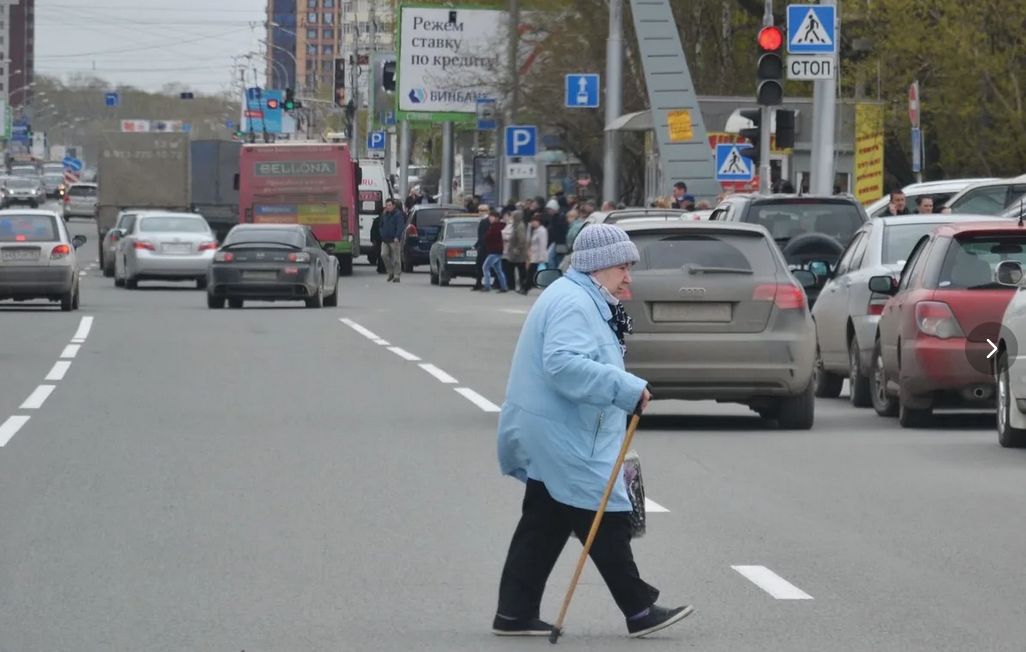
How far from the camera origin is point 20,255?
3366 centimetres

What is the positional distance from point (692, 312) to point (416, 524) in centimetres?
531

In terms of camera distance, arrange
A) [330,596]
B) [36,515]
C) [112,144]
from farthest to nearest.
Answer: [112,144] → [36,515] → [330,596]

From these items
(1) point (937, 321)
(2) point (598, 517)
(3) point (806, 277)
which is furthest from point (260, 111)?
(2) point (598, 517)

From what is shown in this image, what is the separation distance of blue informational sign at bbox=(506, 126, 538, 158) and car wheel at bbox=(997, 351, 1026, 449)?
39.4 metres

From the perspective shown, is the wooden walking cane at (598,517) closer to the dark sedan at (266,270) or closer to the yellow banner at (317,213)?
the dark sedan at (266,270)

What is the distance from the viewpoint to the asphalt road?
8180 millimetres

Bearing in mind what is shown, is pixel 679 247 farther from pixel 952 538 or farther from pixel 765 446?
pixel 952 538

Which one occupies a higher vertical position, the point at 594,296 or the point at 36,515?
the point at 594,296

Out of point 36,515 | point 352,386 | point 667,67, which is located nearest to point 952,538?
point 36,515

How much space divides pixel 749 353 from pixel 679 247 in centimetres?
88

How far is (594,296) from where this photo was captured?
769 cm

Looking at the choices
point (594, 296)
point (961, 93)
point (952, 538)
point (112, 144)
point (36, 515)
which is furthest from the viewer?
point (112, 144)

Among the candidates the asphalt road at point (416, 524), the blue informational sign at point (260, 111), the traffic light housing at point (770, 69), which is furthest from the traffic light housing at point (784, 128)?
the blue informational sign at point (260, 111)

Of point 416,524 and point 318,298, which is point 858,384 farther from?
point 318,298
